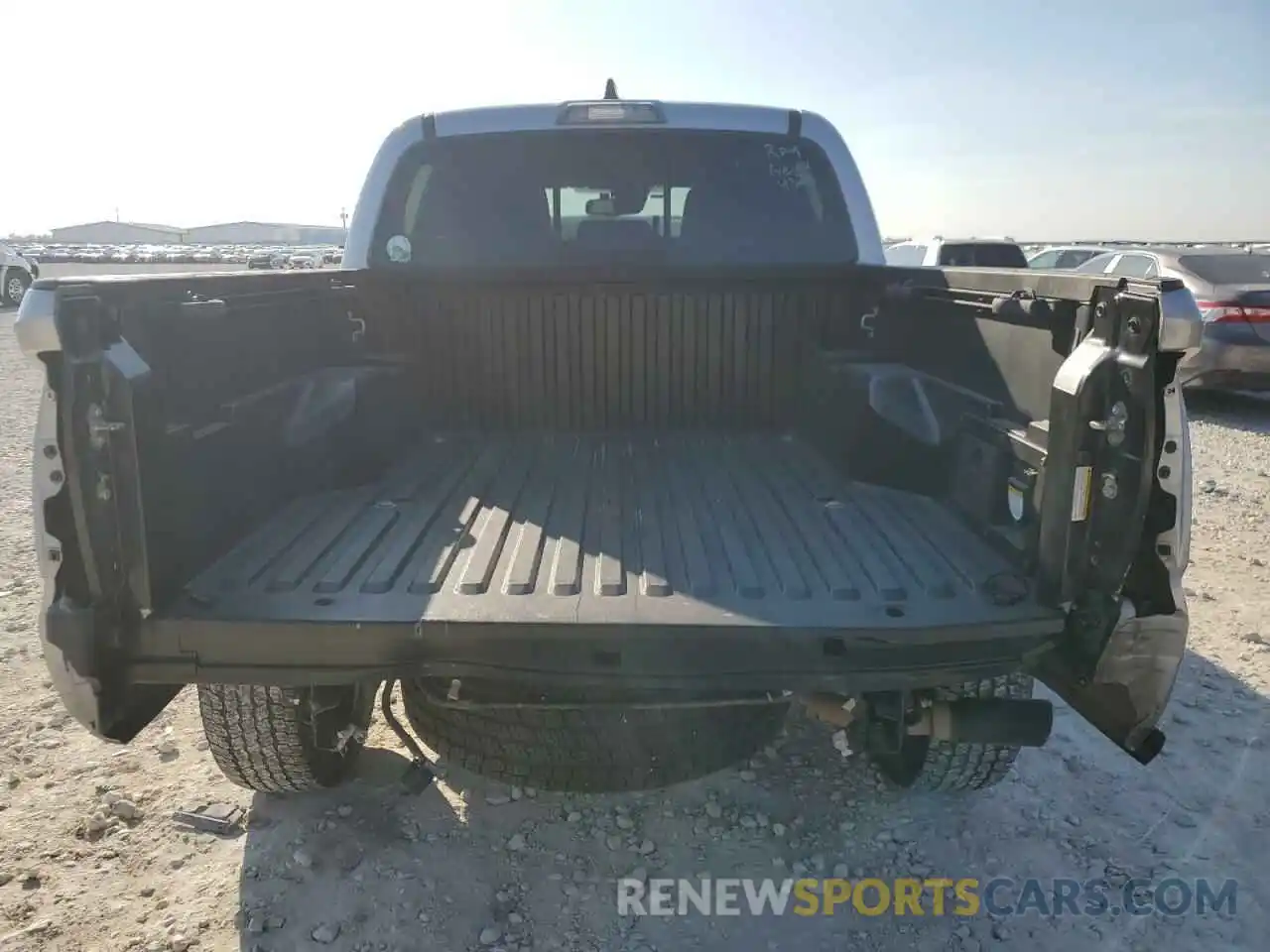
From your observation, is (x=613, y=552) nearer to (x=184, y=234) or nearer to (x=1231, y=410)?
(x=1231, y=410)

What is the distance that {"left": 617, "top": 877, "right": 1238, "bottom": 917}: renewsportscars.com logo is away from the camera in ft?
8.79

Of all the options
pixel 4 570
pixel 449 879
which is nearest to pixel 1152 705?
pixel 449 879

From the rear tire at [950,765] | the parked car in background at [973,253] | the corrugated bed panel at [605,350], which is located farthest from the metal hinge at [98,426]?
the parked car in background at [973,253]

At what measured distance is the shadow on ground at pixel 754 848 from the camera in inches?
102

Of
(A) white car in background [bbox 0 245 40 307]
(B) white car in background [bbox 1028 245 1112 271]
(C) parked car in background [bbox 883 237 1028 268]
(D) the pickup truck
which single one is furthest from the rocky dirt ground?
(A) white car in background [bbox 0 245 40 307]

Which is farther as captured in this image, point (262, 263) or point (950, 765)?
point (262, 263)

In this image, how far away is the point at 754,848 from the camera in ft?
9.67

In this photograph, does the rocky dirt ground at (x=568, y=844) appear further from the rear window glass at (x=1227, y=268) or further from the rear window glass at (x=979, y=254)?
the rear window glass at (x=979, y=254)

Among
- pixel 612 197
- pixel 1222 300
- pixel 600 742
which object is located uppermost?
pixel 612 197

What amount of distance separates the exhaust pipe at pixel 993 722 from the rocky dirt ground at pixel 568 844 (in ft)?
2.17

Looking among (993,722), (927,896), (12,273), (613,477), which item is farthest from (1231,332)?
(12,273)

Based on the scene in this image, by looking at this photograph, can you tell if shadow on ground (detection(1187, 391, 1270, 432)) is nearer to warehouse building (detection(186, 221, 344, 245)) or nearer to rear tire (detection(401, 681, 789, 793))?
rear tire (detection(401, 681, 789, 793))

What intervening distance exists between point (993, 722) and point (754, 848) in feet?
3.27

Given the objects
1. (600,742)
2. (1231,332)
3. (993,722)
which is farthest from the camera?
(1231,332)
